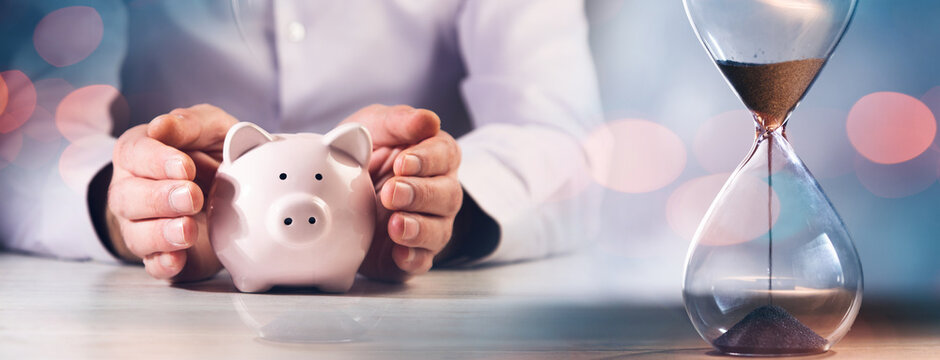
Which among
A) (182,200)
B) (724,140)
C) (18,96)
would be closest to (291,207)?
(182,200)

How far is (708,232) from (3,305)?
2.33 feet

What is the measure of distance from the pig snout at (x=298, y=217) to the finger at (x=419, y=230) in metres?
0.09

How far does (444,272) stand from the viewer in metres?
1.27

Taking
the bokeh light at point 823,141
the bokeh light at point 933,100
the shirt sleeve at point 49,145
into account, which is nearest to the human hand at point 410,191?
the shirt sleeve at point 49,145

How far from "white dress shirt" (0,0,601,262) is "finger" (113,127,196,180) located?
0.72 metres

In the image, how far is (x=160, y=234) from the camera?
914 mm

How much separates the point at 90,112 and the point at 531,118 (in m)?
0.91

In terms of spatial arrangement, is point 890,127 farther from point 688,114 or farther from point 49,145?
point 49,145

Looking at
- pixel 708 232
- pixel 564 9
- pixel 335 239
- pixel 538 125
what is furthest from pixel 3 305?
pixel 564 9

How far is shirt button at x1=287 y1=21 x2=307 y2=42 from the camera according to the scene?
173cm

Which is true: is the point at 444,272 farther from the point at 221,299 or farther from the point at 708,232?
the point at 708,232

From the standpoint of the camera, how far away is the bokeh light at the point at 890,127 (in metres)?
1.53

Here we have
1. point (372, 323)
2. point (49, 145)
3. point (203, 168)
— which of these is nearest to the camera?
point (372, 323)

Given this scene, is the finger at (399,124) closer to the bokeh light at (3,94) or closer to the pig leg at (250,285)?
the pig leg at (250,285)
